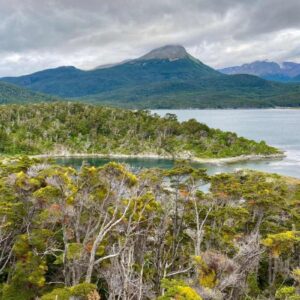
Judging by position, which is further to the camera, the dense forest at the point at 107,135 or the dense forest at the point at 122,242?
the dense forest at the point at 107,135

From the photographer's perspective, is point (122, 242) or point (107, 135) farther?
point (107, 135)

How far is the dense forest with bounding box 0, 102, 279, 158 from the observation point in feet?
403

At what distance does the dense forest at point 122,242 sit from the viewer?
17344 mm

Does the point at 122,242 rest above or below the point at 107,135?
above

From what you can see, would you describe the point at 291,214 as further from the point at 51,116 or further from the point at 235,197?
the point at 51,116

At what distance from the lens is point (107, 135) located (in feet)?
446

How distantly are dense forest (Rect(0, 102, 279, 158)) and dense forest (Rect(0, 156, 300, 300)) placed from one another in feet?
300

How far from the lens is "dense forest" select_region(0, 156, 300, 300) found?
56.9 feet

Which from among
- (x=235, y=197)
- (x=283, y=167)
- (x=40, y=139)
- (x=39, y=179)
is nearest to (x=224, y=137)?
(x=283, y=167)

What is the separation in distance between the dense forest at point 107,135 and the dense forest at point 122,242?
91530 mm

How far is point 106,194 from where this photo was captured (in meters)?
21.5

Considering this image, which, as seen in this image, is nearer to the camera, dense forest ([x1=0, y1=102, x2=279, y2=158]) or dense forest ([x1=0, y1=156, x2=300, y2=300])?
dense forest ([x1=0, y1=156, x2=300, y2=300])

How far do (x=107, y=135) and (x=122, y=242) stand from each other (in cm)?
11472

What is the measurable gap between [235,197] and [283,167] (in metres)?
75.6
